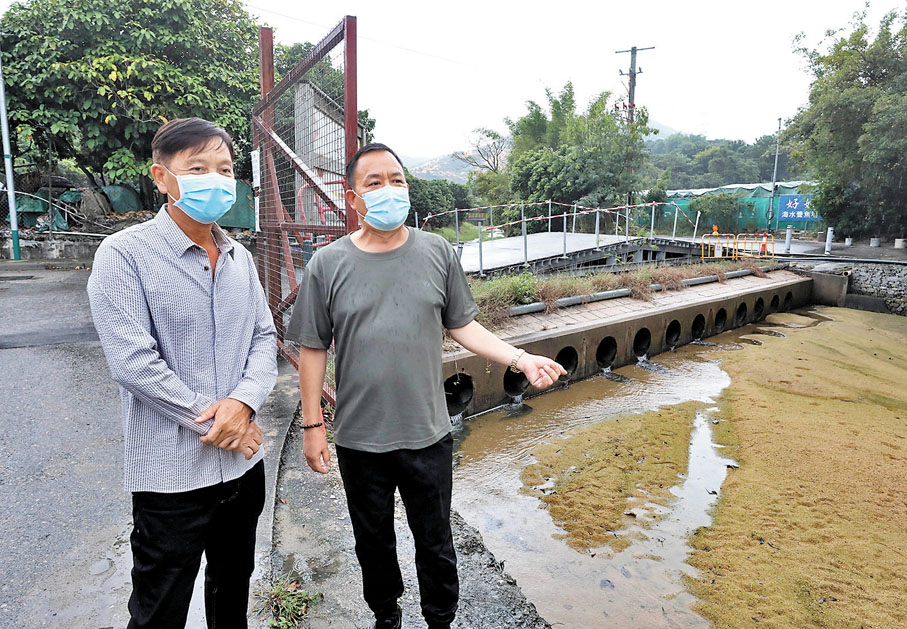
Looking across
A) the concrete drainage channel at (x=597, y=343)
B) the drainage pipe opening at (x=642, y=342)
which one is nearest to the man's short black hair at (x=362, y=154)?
the concrete drainage channel at (x=597, y=343)

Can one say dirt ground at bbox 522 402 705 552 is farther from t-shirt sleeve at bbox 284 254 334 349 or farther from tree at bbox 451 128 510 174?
tree at bbox 451 128 510 174

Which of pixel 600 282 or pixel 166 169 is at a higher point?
pixel 166 169

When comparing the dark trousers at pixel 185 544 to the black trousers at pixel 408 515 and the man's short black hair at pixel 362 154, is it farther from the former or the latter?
the man's short black hair at pixel 362 154

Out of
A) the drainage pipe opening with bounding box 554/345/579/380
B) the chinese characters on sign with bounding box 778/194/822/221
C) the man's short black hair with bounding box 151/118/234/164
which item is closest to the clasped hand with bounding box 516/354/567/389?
the man's short black hair with bounding box 151/118/234/164

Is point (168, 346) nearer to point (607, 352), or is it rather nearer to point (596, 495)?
point (596, 495)

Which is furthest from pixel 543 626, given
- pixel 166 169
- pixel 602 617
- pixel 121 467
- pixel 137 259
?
pixel 121 467

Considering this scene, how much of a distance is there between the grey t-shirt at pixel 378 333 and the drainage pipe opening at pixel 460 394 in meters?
3.64

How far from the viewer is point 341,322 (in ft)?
6.29

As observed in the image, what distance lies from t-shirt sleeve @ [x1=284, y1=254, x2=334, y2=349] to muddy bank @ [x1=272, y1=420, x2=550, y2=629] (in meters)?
1.16

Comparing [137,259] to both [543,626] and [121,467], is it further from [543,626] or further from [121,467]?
[121,467]

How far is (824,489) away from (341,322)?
3.89m

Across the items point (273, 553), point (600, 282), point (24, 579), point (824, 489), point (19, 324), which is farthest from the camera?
point (600, 282)

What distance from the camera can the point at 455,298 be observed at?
6.72 feet

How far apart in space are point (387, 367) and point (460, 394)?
3.87 meters
